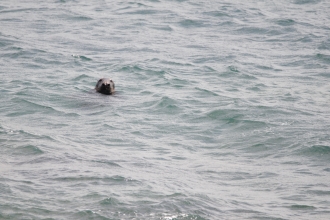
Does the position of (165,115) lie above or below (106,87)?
below

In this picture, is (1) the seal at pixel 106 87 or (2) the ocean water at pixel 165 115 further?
(1) the seal at pixel 106 87

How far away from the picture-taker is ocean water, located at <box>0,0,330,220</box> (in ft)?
28.6

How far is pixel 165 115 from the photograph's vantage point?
44.7ft

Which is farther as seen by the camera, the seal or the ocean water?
the seal

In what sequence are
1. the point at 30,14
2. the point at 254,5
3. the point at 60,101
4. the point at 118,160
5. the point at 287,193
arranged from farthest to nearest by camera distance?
the point at 254,5, the point at 30,14, the point at 60,101, the point at 118,160, the point at 287,193

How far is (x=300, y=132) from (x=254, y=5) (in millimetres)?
15636

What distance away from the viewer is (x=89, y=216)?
7852 millimetres

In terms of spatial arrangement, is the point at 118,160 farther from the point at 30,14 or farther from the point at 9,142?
the point at 30,14

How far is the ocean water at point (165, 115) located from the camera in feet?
28.6

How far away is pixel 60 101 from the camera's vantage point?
1430 cm

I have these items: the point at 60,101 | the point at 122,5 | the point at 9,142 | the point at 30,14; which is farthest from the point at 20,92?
the point at 122,5

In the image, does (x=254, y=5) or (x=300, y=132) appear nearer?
(x=300, y=132)

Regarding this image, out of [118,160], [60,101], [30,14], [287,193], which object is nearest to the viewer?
[287,193]

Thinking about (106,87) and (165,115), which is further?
(106,87)
